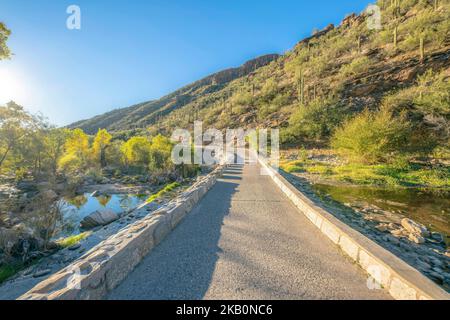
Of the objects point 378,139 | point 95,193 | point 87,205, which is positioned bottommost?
point 87,205

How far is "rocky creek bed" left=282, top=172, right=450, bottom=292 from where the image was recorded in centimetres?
360

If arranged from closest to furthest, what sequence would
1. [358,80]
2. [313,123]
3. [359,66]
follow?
[313,123]
[358,80]
[359,66]

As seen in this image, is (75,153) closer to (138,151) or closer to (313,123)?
(138,151)

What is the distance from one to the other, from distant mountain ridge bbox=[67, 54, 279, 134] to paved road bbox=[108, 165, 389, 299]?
237 feet

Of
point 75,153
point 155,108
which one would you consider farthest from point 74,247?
point 155,108

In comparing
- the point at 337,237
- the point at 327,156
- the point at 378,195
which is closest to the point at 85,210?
the point at 337,237

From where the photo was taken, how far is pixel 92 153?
24438 mm

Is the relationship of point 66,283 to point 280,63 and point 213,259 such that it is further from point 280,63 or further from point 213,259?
point 280,63

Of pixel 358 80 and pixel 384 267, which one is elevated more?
pixel 358 80

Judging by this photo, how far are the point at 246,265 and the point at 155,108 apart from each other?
92209 mm

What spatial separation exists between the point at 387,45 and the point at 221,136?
3389 cm

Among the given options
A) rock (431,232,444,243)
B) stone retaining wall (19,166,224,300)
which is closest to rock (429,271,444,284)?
rock (431,232,444,243)

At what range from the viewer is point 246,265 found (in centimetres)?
311

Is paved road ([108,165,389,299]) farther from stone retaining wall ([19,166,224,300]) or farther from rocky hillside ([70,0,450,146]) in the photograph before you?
rocky hillside ([70,0,450,146])
